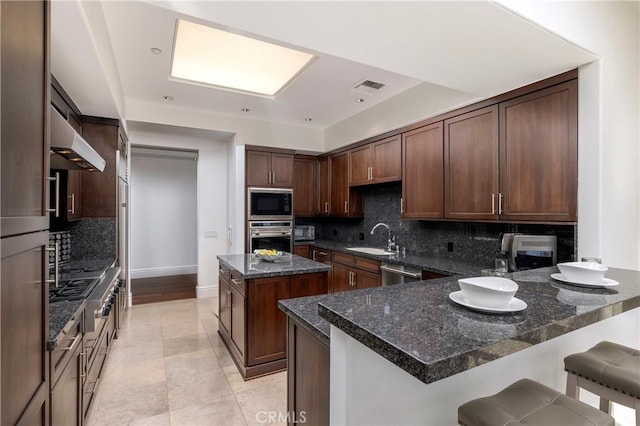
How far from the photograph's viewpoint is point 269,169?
4.84m

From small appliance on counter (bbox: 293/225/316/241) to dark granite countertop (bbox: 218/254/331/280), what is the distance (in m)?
1.94

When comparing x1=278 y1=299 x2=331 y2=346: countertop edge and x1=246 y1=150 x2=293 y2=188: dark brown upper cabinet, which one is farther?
x1=246 y1=150 x2=293 y2=188: dark brown upper cabinet

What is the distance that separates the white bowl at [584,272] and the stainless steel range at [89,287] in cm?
235

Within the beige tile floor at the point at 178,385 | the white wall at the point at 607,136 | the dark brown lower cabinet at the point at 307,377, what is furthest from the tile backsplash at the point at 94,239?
the white wall at the point at 607,136

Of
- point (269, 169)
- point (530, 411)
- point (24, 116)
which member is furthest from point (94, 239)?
point (530, 411)

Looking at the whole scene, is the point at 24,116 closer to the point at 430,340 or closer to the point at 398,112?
the point at 430,340

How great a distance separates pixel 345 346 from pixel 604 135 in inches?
90.7

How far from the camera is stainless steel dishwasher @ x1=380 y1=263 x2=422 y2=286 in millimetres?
3109

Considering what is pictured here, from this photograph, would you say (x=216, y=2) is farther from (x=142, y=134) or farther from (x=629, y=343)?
(x=142, y=134)

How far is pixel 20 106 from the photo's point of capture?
0.95 metres

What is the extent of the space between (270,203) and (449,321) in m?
4.04

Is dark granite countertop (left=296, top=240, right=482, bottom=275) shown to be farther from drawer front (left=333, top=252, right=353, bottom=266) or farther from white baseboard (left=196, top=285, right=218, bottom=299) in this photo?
white baseboard (left=196, top=285, right=218, bottom=299)

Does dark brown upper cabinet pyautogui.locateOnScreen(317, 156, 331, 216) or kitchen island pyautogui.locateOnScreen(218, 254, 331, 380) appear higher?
dark brown upper cabinet pyautogui.locateOnScreen(317, 156, 331, 216)

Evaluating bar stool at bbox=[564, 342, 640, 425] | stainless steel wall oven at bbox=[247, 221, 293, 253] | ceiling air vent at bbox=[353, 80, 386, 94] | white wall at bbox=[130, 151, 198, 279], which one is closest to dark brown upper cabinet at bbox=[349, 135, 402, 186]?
ceiling air vent at bbox=[353, 80, 386, 94]
